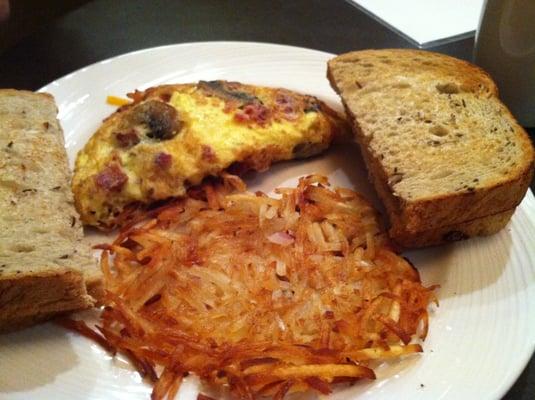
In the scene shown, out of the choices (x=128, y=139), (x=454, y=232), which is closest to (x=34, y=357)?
(x=128, y=139)

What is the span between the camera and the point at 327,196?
94.3 inches

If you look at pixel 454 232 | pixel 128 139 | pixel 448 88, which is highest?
pixel 448 88

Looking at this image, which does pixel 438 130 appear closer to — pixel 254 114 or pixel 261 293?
pixel 254 114

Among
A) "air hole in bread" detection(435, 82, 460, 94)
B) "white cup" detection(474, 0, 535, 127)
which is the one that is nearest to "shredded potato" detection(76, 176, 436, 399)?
"air hole in bread" detection(435, 82, 460, 94)

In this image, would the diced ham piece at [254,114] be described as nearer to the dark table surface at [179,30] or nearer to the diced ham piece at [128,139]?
the diced ham piece at [128,139]

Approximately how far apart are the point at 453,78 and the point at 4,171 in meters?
1.92

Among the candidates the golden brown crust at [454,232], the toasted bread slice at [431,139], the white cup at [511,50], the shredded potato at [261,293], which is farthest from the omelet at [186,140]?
the white cup at [511,50]

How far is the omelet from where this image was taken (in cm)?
233

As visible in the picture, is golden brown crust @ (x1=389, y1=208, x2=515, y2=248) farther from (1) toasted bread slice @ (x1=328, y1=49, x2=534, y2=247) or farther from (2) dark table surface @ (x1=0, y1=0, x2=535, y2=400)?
(2) dark table surface @ (x1=0, y1=0, x2=535, y2=400)

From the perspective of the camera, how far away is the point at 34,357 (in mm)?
1886

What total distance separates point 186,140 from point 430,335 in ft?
3.89

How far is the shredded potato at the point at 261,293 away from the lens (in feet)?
6.02

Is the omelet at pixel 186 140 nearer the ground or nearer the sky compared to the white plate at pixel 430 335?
nearer the sky

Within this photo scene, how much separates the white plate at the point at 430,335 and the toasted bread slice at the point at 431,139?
0.13m
